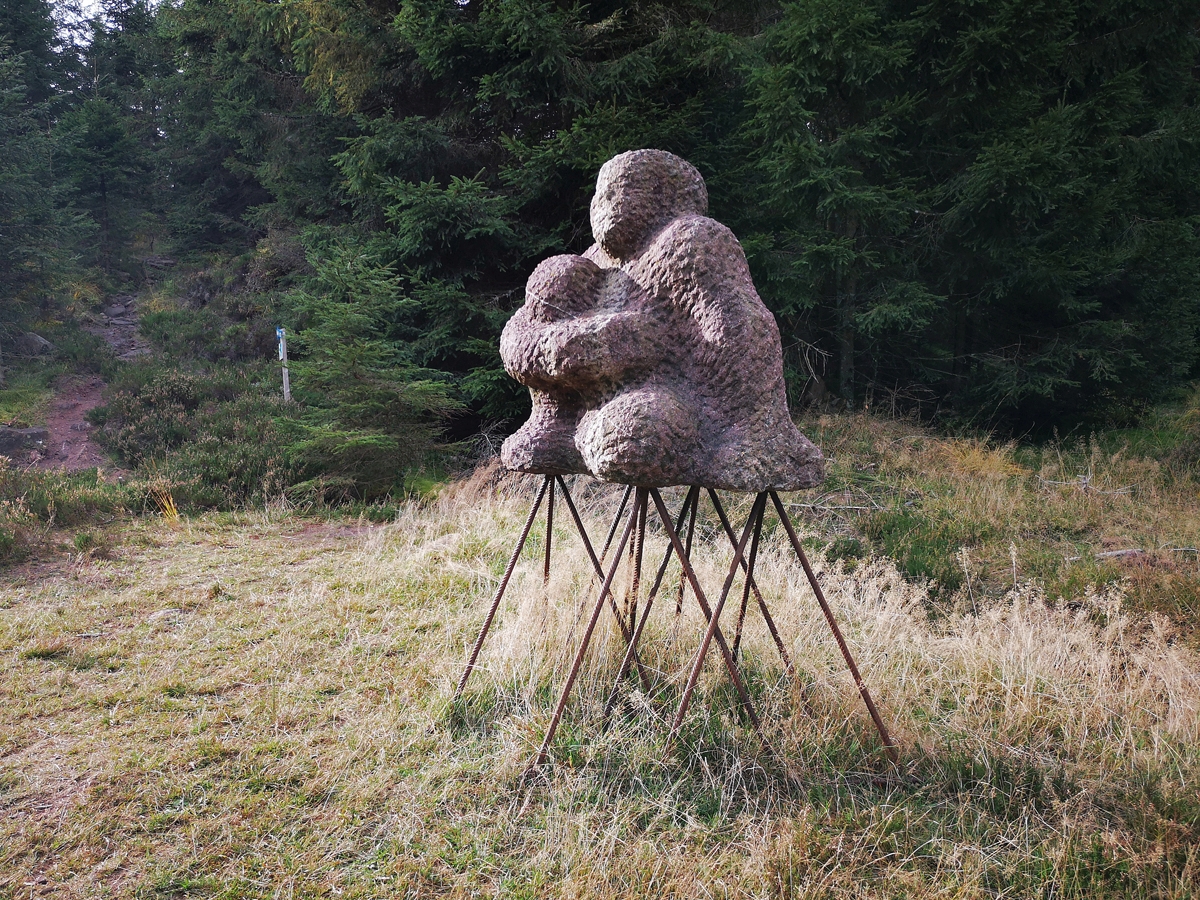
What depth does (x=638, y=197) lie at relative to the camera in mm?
2885

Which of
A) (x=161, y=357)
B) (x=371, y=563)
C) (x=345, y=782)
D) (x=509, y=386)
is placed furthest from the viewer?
(x=161, y=357)

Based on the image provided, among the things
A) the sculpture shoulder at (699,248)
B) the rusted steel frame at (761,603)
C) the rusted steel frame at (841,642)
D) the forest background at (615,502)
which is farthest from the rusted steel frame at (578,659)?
the sculpture shoulder at (699,248)

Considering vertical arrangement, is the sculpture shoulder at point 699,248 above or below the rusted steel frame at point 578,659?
above

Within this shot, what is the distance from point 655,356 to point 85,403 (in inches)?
614

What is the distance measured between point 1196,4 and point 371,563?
1144 centimetres

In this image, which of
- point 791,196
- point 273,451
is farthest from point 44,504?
point 791,196

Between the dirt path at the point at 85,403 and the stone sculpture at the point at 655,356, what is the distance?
9885 mm

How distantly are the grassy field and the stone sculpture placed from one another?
1.05m

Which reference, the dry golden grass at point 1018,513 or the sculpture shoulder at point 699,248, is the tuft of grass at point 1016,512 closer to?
the dry golden grass at point 1018,513

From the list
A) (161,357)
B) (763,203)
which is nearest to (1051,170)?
(763,203)

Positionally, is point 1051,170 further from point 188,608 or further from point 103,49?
point 103,49

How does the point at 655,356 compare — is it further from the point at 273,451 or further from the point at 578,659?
the point at 273,451

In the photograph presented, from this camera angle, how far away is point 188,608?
4680mm

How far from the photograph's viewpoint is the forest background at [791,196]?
24.8 feet
